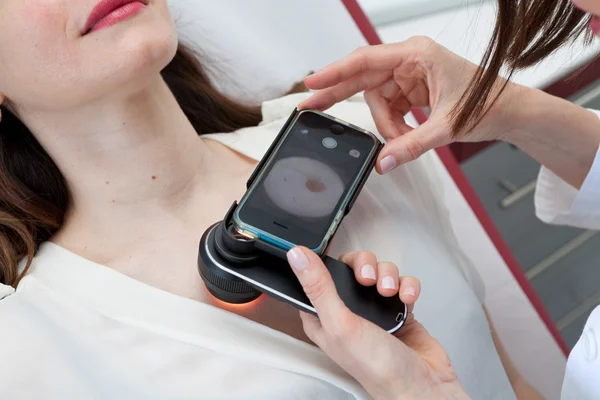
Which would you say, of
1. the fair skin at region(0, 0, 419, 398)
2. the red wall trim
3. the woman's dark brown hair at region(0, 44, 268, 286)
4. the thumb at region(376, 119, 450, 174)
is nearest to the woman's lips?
the fair skin at region(0, 0, 419, 398)

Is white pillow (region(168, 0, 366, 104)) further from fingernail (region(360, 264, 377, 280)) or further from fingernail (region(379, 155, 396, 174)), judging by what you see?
fingernail (region(360, 264, 377, 280))

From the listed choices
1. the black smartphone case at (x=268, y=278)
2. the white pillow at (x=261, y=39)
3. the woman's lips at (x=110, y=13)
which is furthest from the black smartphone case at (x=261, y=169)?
the white pillow at (x=261, y=39)

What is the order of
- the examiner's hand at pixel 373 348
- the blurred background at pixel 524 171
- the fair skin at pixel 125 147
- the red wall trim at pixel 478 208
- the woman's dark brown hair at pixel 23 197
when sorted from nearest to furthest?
the examiner's hand at pixel 373 348 < the fair skin at pixel 125 147 < the woman's dark brown hair at pixel 23 197 < the red wall trim at pixel 478 208 < the blurred background at pixel 524 171

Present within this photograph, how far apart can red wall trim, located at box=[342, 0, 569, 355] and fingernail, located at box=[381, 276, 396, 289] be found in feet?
1.73

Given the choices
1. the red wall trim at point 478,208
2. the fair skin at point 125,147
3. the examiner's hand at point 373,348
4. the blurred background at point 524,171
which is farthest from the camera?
the blurred background at point 524,171

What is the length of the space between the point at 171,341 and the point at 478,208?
636mm

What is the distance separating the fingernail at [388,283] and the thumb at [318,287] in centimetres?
6

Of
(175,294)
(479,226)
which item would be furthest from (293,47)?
(175,294)

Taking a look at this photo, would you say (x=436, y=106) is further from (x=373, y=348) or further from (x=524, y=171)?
(x=524, y=171)

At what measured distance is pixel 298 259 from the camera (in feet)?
1.77

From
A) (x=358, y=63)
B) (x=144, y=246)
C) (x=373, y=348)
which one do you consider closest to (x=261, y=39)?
(x=358, y=63)

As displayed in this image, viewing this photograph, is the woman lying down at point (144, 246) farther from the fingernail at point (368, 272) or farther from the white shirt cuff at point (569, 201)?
the white shirt cuff at point (569, 201)

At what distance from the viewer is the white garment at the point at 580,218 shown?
0.61m

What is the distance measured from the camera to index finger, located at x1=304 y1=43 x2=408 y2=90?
721mm
